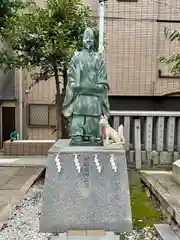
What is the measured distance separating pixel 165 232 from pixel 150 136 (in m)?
3.34

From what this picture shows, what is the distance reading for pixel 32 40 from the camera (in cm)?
739

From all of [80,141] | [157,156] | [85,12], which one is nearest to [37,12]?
[85,12]

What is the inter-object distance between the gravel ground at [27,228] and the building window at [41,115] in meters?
6.86

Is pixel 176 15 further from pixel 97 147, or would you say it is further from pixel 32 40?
pixel 97 147

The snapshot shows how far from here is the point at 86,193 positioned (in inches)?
163

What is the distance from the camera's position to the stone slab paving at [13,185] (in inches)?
189

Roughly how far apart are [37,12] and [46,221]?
5.28 metres

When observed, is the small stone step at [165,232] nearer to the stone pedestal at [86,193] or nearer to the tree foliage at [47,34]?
the stone pedestal at [86,193]

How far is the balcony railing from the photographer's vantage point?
7.10 m

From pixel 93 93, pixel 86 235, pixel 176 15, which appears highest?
pixel 176 15

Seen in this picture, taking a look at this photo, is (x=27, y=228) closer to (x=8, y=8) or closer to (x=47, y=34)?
(x=47, y=34)

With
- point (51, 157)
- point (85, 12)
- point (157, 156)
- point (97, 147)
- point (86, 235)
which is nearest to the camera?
point (86, 235)

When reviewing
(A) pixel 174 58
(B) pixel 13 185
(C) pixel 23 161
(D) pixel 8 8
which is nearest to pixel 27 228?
(B) pixel 13 185

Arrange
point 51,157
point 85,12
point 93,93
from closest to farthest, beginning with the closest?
point 51,157 → point 93,93 → point 85,12
